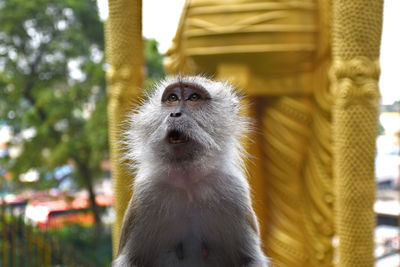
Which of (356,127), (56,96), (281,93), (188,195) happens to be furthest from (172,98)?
(56,96)

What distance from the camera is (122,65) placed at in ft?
5.39

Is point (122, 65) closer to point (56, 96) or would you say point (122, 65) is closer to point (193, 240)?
point (193, 240)

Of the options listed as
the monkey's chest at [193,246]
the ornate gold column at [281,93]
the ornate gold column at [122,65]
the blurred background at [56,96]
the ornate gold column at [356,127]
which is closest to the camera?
the monkey's chest at [193,246]

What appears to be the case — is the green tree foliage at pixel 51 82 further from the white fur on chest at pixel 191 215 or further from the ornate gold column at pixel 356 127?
the white fur on chest at pixel 191 215

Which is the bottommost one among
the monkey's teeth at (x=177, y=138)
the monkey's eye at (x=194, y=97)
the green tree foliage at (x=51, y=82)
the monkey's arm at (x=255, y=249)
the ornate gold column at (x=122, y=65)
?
the monkey's arm at (x=255, y=249)

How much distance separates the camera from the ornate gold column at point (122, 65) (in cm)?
158

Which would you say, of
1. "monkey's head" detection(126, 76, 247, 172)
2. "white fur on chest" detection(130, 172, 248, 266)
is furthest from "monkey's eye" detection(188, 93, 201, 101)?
"white fur on chest" detection(130, 172, 248, 266)

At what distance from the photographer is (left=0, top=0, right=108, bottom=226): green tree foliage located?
4082mm

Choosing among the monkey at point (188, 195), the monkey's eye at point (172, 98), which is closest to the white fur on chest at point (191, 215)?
the monkey at point (188, 195)

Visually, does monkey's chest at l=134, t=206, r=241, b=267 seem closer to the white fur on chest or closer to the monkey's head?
the white fur on chest

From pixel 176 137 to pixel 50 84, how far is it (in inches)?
158

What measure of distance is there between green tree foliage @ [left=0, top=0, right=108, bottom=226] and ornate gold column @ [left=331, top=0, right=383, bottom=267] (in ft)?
9.63

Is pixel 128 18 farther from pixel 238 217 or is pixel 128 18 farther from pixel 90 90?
pixel 90 90

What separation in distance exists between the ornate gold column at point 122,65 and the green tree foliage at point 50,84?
230 centimetres
